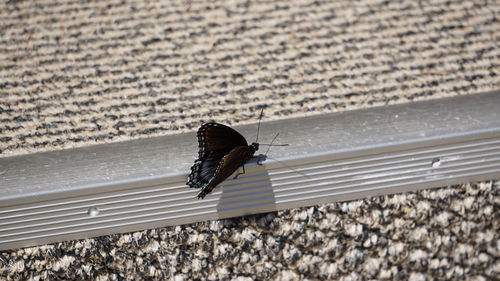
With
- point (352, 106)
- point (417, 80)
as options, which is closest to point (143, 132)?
point (352, 106)

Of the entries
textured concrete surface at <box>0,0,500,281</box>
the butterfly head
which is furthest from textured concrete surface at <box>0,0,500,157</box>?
the butterfly head

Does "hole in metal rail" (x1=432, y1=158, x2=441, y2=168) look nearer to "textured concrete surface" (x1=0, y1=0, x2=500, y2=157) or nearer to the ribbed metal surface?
the ribbed metal surface

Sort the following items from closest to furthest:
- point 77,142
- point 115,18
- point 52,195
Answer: point 52,195 < point 77,142 < point 115,18

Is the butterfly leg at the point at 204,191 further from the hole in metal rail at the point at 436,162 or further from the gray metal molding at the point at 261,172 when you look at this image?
the hole in metal rail at the point at 436,162

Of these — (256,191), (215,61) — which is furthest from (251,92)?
(256,191)

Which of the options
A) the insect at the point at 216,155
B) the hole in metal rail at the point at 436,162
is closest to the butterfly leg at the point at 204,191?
the insect at the point at 216,155

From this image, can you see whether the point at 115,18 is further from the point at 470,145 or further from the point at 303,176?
the point at 470,145

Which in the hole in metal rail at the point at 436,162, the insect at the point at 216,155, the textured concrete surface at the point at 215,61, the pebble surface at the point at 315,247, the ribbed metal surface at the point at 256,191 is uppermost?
the textured concrete surface at the point at 215,61
